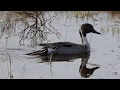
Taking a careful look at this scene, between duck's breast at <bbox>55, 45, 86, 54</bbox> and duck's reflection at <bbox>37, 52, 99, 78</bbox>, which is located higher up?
duck's breast at <bbox>55, 45, 86, 54</bbox>

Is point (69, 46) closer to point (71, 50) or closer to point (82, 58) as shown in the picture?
point (71, 50)

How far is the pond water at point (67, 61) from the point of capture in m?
3.96

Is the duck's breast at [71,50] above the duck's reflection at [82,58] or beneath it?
above

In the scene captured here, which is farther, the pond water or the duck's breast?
the duck's breast

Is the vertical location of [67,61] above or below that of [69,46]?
below

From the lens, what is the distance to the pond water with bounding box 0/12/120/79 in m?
3.96

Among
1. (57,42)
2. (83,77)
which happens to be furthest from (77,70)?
(57,42)

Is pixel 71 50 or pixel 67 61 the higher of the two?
pixel 71 50

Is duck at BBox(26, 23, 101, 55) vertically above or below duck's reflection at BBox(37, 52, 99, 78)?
above

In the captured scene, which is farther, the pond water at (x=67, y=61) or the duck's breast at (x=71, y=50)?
the duck's breast at (x=71, y=50)

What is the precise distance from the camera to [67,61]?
408 cm

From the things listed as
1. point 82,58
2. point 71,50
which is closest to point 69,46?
point 71,50
